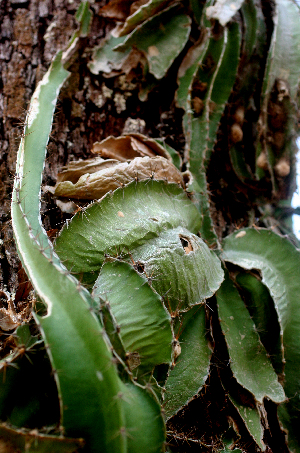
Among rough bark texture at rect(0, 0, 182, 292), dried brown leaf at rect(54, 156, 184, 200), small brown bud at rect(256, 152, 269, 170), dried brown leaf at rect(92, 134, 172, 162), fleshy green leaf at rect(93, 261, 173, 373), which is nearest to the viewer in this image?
fleshy green leaf at rect(93, 261, 173, 373)

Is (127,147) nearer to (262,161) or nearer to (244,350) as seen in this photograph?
(262,161)

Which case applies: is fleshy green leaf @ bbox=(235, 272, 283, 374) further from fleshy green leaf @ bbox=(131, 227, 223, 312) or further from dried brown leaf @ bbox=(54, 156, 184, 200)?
dried brown leaf @ bbox=(54, 156, 184, 200)

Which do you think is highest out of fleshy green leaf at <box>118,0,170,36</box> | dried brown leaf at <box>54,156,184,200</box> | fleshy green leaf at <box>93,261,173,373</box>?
fleshy green leaf at <box>118,0,170,36</box>

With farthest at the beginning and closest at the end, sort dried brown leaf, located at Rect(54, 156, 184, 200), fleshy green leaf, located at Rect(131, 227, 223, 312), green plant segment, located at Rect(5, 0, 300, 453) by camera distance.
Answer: dried brown leaf, located at Rect(54, 156, 184, 200) < fleshy green leaf, located at Rect(131, 227, 223, 312) < green plant segment, located at Rect(5, 0, 300, 453)

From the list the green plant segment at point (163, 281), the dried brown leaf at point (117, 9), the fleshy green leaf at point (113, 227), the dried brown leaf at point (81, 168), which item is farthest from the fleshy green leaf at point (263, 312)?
the dried brown leaf at point (117, 9)

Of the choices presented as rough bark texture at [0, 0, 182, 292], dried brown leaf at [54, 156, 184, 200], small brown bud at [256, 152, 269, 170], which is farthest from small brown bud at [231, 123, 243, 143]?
dried brown leaf at [54, 156, 184, 200]

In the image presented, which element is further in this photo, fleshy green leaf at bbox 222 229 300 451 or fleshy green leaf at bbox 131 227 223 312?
fleshy green leaf at bbox 222 229 300 451

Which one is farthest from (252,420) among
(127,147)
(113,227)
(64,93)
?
(64,93)

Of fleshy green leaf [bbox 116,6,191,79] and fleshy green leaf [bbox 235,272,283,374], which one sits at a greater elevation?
fleshy green leaf [bbox 116,6,191,79]

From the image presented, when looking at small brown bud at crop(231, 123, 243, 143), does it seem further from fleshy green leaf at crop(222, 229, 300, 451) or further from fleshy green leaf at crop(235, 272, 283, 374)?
fleshy green leaf at crop(235, 272, 283, 374)
